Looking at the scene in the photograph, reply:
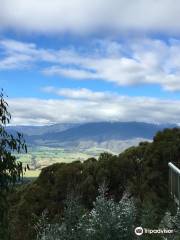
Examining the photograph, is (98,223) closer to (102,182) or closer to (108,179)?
(102,182)

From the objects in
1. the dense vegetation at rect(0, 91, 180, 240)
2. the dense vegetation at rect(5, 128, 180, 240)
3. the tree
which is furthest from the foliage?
the dense vegetation at rect(5, 128, 180, 240)

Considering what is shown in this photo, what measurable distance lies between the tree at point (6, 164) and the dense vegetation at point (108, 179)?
3485cm

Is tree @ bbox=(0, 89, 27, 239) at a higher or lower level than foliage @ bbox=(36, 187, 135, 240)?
higher

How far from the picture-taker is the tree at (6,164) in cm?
1312

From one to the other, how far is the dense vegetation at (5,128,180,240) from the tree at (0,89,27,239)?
34848mm

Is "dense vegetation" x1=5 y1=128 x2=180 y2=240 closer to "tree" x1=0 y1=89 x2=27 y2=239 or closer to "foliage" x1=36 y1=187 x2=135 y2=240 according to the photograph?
"foliage" x1=36 y1=187 x2=135 y2=240

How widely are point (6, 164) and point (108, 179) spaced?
132ft

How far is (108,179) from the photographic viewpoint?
52.9 metres

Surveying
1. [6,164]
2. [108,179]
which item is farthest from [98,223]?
[108,179]

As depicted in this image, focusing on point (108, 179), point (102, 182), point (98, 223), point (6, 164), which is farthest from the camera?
point (108, 179)

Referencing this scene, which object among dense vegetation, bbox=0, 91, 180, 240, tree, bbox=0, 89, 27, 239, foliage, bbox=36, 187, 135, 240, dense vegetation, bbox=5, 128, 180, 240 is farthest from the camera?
dense vegetation, bbox=5, 128, 180, 240

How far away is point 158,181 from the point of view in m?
50.4

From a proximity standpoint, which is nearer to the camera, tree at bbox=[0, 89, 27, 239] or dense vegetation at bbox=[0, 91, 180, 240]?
tree at bbox=[0, 89, 27, 239]

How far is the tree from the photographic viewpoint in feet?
43.0
